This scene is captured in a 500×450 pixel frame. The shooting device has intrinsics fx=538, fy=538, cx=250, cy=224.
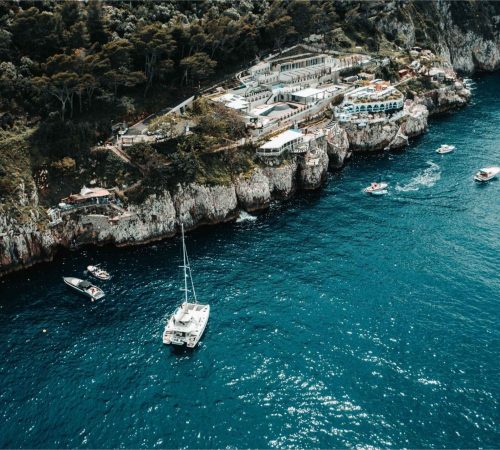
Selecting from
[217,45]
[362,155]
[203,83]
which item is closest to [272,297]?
[362,155]

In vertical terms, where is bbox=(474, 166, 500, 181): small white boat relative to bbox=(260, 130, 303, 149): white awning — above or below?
below

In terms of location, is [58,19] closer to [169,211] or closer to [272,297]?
[169,211]

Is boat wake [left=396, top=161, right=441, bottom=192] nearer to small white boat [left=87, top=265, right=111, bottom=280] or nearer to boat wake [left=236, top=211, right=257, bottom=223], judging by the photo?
boat wake [left=236, top=211, right=257, bottom=223]

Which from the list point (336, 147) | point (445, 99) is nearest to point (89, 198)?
point (336, 147)

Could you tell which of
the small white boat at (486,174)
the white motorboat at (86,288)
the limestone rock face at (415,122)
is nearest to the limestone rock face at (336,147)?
the limestone rock face at (415,122)

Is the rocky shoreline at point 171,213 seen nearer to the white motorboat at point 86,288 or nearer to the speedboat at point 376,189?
the speedboat at point 376,189

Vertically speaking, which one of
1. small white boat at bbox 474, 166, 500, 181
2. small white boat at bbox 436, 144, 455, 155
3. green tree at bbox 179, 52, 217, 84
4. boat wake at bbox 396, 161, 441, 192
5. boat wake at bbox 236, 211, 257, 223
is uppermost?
green tree at bbox 179, 52, 217, 84

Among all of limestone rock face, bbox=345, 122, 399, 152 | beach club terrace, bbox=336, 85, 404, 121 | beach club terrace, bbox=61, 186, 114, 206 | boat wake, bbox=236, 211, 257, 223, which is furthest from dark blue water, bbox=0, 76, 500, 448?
beach club terrace, bbox=336, 85, 404, 121

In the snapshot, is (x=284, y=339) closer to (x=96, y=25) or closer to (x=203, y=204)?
(x=203, y=204)
